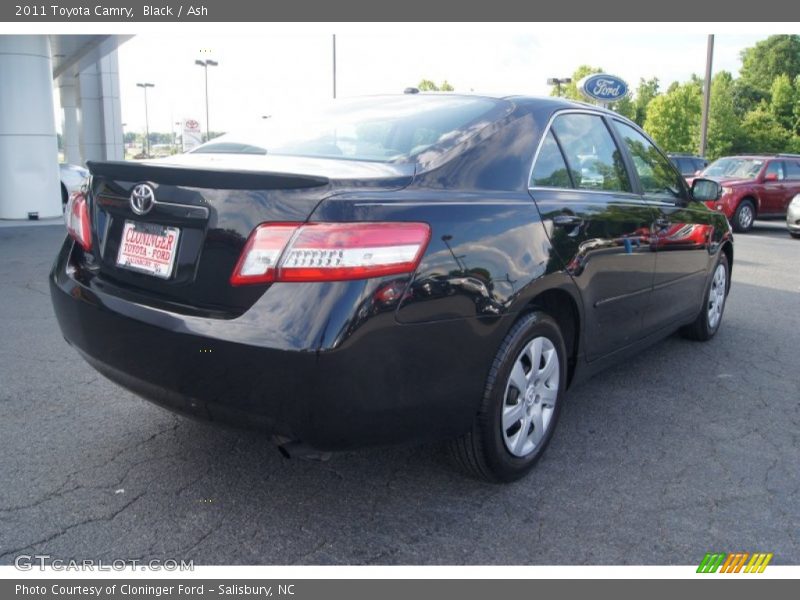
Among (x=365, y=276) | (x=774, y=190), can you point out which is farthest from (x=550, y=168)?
(x=774, y=190)

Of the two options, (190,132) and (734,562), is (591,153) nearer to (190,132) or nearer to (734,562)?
(734,562)

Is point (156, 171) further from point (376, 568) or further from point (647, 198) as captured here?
point (647, 198)

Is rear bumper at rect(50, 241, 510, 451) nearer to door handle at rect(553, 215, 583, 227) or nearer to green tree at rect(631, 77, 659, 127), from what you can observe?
door handle at rect(553, 215, 583, 227)

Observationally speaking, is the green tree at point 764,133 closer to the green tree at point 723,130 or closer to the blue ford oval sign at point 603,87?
the green tree at point 723,130

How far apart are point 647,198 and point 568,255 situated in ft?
4.11

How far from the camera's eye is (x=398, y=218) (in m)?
2.48

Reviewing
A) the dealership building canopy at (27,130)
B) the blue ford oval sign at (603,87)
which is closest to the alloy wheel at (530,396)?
the dealership building canopy at (27,130)

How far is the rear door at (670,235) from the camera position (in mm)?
4266

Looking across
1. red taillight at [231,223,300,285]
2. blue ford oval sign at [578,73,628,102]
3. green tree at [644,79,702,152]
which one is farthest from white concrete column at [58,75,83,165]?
green tree at [644,79,702,152]

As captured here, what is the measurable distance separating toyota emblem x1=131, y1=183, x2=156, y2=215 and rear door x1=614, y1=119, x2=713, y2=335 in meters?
2.70

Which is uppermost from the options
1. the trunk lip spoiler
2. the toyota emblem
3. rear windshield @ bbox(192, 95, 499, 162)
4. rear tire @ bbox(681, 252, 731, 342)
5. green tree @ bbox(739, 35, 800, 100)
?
green tree @ bbox(739, 35, 800, 100)

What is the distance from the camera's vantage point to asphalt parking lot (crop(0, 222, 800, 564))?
104 inches

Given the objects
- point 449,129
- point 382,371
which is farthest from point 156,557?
point 449,129

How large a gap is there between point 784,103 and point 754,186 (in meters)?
49.1
